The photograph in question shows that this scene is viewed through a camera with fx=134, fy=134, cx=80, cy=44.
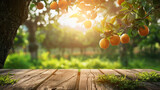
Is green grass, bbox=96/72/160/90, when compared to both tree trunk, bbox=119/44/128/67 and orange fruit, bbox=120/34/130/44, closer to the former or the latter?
orange fruit, bbox=120/34/130/44

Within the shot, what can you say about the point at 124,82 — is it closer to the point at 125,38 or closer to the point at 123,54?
the point at 125,38

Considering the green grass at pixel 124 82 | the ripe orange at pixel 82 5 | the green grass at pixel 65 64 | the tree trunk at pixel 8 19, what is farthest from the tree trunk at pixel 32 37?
the green grass at pixel 124 82

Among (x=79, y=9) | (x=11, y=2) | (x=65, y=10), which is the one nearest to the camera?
(x=79, y=9)

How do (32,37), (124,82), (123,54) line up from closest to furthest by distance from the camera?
1. (124,82)
2. (123,54)
3. (32,37)

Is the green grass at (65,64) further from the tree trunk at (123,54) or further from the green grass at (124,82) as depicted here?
the green grass at (124,82)

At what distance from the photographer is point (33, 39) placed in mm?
10805

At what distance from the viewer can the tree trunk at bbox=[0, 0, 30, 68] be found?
2.08 metres

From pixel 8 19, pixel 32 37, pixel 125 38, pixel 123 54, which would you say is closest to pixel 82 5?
pixel 125 38

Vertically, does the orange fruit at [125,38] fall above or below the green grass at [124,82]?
above

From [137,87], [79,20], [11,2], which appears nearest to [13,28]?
[11,2]

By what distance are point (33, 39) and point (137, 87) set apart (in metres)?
10.5

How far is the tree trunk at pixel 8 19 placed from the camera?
2076mm

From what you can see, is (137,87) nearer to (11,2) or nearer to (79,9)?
(79,9)

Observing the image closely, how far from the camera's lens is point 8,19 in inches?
82.9
